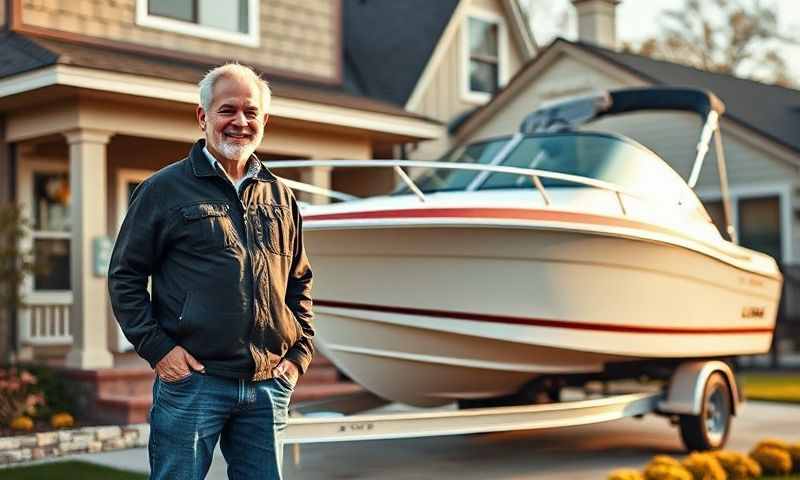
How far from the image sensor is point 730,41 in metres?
37.4

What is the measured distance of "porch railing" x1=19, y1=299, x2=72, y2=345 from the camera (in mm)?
11109

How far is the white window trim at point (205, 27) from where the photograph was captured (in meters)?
11.0

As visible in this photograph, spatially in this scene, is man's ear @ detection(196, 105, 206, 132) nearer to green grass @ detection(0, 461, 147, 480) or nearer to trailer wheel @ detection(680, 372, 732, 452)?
green grass @ detection(0, 461, 147, 480)

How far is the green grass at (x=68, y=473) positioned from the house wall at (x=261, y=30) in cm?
466

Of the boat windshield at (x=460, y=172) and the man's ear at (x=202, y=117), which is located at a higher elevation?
the boat windshield at (x=460, y=172)

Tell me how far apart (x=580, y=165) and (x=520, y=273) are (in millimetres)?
1414

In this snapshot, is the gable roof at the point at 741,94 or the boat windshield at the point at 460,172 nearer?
the boat windshield at the point at 460,172

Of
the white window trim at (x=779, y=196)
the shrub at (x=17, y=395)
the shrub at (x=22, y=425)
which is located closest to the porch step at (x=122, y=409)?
the shrub at (x=17, y=395)

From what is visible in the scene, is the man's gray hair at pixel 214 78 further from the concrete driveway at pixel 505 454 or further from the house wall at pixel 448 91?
the house wall at pixel 448 91

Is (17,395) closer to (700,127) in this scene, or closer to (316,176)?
(316,176)

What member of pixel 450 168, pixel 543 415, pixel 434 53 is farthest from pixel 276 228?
pixel 434 53

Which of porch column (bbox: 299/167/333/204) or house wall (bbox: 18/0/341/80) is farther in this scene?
porch column (bbox: 299/167/333/204)

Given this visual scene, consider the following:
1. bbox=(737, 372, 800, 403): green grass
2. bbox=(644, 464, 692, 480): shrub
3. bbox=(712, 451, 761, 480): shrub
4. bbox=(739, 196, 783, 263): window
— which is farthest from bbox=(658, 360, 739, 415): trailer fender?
bbox=(739, 196, 783, 263): window

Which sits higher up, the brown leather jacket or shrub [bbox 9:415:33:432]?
the brown leather jacket
